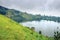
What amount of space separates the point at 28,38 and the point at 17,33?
1.67m

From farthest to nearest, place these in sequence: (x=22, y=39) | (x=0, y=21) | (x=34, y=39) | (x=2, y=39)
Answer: (x=34, y=39) → (x=0, y=21) → (x=22, y=39) → (x=2, y=39)

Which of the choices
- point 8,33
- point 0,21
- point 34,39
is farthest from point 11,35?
point 34,39

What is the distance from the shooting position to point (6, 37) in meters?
13.4

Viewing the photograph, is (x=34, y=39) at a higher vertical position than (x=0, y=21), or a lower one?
lower

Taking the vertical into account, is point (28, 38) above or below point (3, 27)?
below

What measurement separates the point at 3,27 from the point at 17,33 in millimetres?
1259

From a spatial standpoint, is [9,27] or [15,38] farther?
[9,27]

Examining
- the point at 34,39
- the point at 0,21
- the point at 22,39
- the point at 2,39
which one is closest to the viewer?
the point at 2,39

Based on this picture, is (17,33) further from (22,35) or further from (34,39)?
(34,39)

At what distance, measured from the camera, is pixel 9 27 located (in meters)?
14.9

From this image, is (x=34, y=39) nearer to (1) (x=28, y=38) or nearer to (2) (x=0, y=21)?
(1) (x=28, y=38)

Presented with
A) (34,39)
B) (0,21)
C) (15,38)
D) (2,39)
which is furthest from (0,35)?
(34,39)

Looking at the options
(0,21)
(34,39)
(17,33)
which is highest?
(0,21)

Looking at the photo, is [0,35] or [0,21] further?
[0,21]
